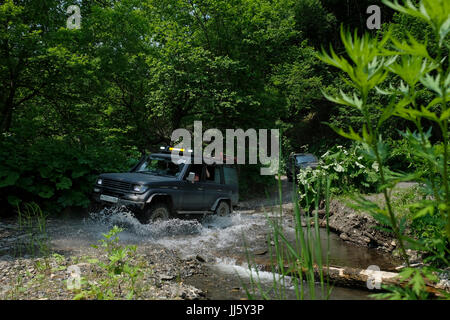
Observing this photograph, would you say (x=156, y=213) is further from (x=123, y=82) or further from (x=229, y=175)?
(x=123, y=82)

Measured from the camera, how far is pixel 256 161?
18.1 m

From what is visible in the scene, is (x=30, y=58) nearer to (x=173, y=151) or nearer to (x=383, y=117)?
(x=173, y=151)

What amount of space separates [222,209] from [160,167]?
2.51 meters

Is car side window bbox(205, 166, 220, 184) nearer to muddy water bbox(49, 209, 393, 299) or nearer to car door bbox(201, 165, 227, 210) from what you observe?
car door bbox(201, 165, 227, 210)

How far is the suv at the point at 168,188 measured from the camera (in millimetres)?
7590

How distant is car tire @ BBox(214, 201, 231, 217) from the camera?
9975 mm

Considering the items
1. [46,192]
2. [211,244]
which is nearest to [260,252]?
[211,244]

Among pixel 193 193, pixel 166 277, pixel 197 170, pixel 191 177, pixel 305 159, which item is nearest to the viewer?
pixel 166 277

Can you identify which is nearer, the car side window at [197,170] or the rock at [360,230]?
the rock at [360,230]

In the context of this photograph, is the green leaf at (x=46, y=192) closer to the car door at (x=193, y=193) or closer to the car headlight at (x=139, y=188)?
the car headlight at (x=139, y=188)

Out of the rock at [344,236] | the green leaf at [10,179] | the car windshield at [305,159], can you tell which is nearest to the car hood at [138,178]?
the green leaf at [10,179]

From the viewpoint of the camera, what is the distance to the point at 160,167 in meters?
8.98

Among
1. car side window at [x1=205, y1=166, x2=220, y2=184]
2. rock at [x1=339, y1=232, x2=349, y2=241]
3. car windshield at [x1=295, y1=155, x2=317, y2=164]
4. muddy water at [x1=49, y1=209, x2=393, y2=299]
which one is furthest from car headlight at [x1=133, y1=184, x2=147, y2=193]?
car windshield at [x1=295, y1=155, x2=317, y2=164]

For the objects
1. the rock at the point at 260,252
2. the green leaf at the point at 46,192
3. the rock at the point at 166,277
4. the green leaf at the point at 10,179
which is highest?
the green leaf at the point at 10,179
